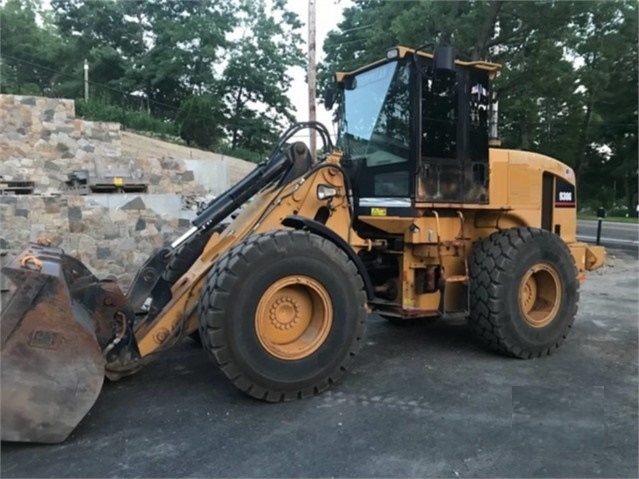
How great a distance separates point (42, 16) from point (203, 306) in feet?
121

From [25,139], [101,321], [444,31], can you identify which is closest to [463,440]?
[101,321]

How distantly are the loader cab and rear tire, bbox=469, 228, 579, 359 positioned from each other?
20.7 inches

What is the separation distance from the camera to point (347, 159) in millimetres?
4922

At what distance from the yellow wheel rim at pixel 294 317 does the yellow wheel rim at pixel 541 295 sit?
6.81 ft

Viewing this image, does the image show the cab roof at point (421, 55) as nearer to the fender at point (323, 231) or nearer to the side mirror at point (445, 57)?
the side mirror at point (445, 57)

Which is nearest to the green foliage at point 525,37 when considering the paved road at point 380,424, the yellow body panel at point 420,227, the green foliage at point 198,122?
the green foliage at point 198,122

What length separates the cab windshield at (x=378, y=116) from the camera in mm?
4586

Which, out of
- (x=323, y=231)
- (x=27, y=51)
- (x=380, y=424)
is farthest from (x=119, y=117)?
(x=27, y=51)

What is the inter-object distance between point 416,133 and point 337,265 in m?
1.42

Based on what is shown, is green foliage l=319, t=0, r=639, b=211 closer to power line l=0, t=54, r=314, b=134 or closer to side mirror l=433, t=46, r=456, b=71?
side mirror l=433, t=46, r=456, b=71

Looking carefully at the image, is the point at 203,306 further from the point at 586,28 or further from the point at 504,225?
the point at 586,28

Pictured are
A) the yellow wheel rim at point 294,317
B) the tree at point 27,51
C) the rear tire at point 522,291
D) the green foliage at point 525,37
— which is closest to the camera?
the yellow wheel rim at point 294,317

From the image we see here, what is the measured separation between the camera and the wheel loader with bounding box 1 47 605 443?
10.0 feet

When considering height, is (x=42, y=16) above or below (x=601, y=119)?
above
